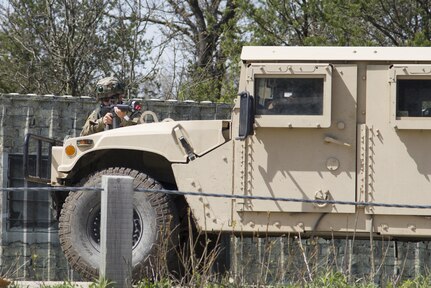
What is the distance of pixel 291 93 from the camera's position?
9.11 metres

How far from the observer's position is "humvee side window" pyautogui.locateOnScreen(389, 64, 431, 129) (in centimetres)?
890

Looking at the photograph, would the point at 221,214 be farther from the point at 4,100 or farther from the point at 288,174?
the point at 4,100

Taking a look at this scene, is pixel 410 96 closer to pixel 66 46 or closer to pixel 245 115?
pixel 245 115

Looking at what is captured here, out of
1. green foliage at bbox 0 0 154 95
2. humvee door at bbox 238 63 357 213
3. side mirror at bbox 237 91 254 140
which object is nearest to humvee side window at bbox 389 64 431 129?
humvee door at bbox 238 63 357 213

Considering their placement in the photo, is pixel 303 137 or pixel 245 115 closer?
pixel 245 115

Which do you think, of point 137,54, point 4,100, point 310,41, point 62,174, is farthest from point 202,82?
point 62,174

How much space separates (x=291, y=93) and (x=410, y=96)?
918 millimetres

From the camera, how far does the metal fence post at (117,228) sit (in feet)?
23.5

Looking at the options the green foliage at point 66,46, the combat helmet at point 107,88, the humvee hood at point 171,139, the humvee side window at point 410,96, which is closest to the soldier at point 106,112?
the combat helmet at point 107,88

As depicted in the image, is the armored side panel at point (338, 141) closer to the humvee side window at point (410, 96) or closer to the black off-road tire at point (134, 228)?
the humvee side window at point (410, 96)

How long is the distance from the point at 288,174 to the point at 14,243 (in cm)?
546

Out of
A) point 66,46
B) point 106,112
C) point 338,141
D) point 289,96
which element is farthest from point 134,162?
point 66,46

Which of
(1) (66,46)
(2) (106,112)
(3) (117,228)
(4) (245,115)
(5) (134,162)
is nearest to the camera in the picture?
(3) (117,228)

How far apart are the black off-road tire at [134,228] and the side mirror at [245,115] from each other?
891 mm
